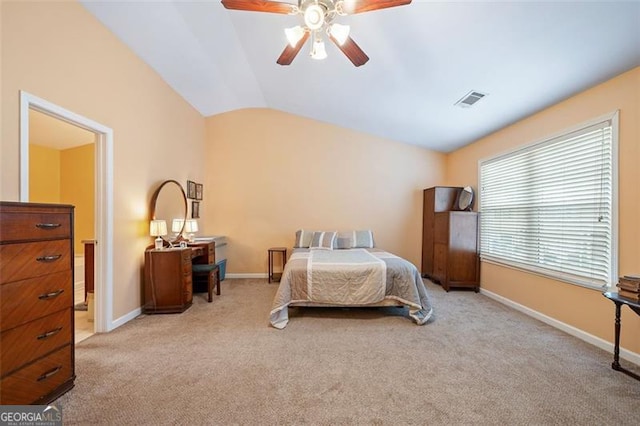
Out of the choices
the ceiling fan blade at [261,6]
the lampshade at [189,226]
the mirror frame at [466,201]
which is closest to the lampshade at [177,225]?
the lampshade at [189,226]

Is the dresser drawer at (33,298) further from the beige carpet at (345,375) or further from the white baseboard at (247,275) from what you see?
the white baseboard at (247,275)

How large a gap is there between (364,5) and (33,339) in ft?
9.85

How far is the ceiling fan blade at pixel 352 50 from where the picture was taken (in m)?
2.11

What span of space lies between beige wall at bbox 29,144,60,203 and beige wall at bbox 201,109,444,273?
2.45 meters

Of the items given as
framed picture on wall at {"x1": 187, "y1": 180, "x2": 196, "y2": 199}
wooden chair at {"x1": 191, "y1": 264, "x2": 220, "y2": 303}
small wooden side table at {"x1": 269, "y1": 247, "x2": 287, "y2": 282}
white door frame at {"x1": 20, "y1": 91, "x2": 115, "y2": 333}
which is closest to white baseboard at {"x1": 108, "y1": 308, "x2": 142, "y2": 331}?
white door frame at {"x1": 20, "y1": 91, "x2": 115, "y2": 333}

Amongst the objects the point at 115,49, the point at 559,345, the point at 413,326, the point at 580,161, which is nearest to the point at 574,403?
the point at 559,345

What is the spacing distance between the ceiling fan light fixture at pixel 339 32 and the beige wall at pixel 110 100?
7.45ft

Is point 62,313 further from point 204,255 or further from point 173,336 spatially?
point 204,255

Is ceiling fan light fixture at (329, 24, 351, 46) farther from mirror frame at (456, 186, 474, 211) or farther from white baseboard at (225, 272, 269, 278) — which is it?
white baseboard at (225, 272, 269, 278)

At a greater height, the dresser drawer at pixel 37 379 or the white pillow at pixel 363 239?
the white pillow at pixel 363 239

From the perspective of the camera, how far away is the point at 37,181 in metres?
4.39

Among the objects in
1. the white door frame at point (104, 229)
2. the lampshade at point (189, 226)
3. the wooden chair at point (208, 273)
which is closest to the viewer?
the white door frame at point (104, 229)

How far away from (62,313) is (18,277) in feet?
1.28

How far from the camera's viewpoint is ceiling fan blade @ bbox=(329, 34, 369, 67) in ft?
6.92
